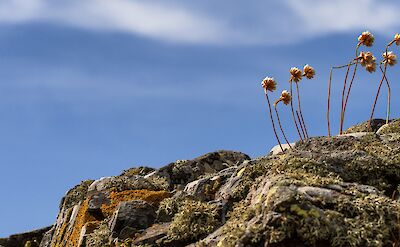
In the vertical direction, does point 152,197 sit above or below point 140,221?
above

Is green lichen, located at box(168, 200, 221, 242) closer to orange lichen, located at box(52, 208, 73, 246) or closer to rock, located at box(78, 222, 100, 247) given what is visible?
rock, located at box(78, 222, 100, 247)

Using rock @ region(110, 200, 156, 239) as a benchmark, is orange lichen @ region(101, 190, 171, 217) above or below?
above

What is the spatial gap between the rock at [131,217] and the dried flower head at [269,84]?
7857 millimetres

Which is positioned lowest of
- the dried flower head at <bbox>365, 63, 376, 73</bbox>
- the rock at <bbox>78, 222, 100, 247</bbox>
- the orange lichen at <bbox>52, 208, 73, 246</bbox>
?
the rock at <bbox>78, 222, 100, 247</bbox>

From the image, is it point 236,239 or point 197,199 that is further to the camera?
point 197,199

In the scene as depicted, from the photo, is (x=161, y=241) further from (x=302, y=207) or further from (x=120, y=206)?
(x=302, y=207)

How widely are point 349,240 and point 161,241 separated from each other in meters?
3.89

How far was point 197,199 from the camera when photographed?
14.9m

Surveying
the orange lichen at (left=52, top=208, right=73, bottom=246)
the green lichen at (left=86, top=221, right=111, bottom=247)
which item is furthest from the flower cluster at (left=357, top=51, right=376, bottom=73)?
the green lichen at (left=86, top=221, right=111, bottom=247)

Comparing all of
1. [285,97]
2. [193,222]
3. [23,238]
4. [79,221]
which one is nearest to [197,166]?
[285,97]

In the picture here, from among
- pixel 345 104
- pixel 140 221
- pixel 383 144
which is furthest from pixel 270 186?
pixel 345 104

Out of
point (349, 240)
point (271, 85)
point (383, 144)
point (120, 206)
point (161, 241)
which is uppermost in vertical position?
point (271, 85)

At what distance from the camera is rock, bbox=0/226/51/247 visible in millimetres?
22892

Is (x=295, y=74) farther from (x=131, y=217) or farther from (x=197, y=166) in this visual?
(x=131, y=217)
